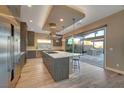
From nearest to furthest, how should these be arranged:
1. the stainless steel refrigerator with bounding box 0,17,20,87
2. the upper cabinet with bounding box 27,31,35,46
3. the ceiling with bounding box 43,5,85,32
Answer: the stainless steel refrigerator with bounding box 0,17,20,87, the ceiling with bounding box 43,5,85,32, the upper cabinet with bounding box 27,31,35,46

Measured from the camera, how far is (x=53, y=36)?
6715mm

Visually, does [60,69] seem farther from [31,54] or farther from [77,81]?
[31,54]

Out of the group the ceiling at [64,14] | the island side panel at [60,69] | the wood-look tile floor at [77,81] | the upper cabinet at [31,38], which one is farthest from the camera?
the upper cabinet at [31,38]

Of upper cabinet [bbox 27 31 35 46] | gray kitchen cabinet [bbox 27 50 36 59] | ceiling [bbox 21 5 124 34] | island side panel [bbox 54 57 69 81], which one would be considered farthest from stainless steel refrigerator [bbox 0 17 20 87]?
upper cabinet [bbox 27 31 35 46]

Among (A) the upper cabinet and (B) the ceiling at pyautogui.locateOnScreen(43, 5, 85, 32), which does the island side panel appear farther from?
(A) the upper cabinet

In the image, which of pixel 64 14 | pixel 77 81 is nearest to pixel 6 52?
pixel 77 81

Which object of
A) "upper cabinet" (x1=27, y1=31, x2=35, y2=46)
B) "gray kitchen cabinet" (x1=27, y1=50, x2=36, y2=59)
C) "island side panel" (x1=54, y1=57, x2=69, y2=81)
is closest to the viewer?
"island side panel" (x1=54, y1=57, x2=69, y2=81)

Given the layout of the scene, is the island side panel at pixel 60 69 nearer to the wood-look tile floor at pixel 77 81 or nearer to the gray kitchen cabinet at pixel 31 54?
the wood-look tile floor at pixel 77 81

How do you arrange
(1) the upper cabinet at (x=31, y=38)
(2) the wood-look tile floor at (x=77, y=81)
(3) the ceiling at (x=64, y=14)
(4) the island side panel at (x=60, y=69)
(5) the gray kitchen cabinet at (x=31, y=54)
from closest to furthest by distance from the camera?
1. (2) the wood-look tile floor at (x=77, y=81)
2. (4) the island side panel at (x=60, y=69)
3. (3) the ceiling at (x=64, y=14)
4. (5) the gray kitchen cabinet at (x=31, y=54)
5. (1) the upper cabinet at (x=31, y=38)

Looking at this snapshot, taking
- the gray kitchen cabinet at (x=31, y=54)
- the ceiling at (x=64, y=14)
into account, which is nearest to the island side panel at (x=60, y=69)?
the ceiling at (x=64, y=14)

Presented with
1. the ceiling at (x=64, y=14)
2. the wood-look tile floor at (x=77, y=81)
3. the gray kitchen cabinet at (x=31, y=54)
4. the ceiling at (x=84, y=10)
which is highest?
the ceiling at (x=84, y=10)

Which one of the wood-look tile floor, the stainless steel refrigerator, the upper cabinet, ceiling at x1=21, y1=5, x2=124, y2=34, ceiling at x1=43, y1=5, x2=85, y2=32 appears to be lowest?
the wood-look tile floor

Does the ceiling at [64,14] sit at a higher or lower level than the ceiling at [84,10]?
lower
